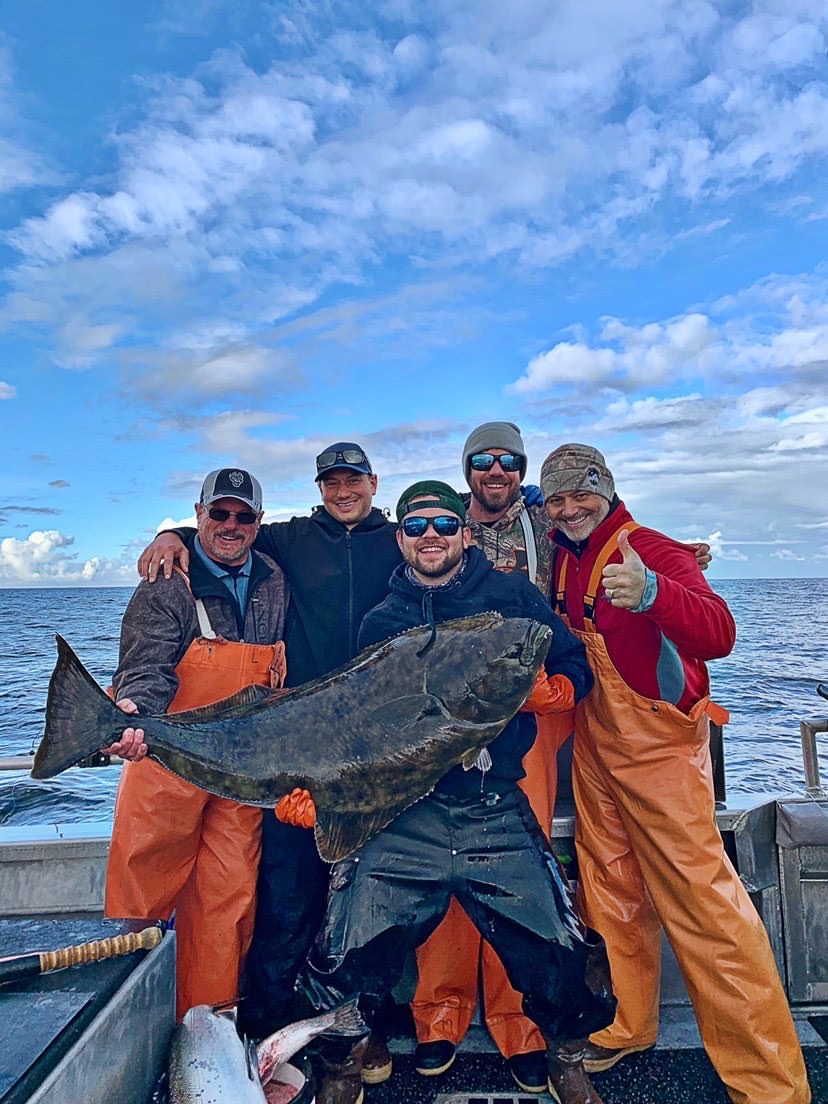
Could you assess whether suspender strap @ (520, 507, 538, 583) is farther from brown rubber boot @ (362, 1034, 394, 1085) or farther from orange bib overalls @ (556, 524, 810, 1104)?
brown rubber boot @ (362, 1034, 394, 1085)

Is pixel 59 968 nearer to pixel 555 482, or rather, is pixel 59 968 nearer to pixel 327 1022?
pixel 327 1022

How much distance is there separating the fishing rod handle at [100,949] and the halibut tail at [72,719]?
1013 mm

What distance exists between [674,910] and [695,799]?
56 cm

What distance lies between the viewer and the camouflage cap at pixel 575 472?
13.3 ft

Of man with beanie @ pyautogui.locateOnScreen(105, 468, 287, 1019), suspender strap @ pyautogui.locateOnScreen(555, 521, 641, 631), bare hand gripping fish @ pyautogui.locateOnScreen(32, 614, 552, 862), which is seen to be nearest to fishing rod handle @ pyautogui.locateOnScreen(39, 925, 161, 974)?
bare hand gripping fish @ pyautogui.locateOnScreen(32, 614, 552, 862)

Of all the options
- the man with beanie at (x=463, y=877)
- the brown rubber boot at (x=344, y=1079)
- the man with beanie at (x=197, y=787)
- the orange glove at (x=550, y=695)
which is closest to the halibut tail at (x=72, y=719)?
the man with beanie at (x=197, y=787)

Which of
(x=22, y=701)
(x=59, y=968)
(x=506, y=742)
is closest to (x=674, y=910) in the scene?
(x=506, y=742)

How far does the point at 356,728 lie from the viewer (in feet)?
11.4

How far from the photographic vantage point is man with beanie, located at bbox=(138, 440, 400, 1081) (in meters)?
4.02

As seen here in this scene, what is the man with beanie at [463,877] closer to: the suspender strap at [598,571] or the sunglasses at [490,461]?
the suspender strap at [598,571]

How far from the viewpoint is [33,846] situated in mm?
4488

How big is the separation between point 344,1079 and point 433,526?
2.64m

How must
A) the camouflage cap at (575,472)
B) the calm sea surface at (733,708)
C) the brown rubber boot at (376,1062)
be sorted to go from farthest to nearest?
the calm sea surface at (733,708) → the camouflage cap at (575,472) → the brown rubber boot at (376,1062)

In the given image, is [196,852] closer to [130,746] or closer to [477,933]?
[130,746]
